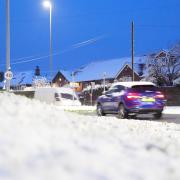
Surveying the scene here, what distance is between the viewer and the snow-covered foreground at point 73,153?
12.7 feet

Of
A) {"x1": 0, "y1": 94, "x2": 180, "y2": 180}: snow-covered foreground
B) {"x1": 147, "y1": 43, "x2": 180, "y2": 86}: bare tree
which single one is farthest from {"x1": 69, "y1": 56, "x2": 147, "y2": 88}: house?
{"x1": 0, "y1": 94, "x2": 180, "y2": 180}: snow-covered foreground

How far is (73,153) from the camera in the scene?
13.8ft

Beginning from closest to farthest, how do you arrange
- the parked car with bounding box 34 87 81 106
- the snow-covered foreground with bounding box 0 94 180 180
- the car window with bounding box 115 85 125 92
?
1. the snow-covered foreground with bounding box 0 94 180 180
2. the car window with bounding box 115 85 125 92
3. the parked car with bounding box 34 87 81 106

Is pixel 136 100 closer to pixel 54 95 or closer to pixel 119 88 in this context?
pixel 119 88

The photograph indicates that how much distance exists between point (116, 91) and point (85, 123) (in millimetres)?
18209

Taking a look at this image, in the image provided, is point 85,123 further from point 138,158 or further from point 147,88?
point 147,88

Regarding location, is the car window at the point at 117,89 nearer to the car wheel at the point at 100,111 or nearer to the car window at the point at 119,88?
the car window at the point at 119,88

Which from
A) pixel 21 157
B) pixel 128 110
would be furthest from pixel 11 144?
pixel 128 110

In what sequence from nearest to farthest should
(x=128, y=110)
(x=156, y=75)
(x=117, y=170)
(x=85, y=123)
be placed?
(x=117, y=170), (x=85, y=123), (x=128, y=110), (x=156, y=75)

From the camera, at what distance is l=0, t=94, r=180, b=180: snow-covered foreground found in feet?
12.7

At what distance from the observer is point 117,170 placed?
13.2 ft

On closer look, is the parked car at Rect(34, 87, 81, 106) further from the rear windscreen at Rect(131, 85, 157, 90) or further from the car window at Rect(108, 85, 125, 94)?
the rear windscreen at Rect(131, 85, 157, 90)

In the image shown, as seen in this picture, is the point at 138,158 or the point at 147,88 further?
the point at 147,88

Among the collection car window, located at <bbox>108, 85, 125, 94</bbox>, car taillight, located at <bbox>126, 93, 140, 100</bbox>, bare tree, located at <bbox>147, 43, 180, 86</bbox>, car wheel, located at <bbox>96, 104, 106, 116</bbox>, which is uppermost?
bare tree, located at <bbox>147, 43, 180, 86</bbox>
